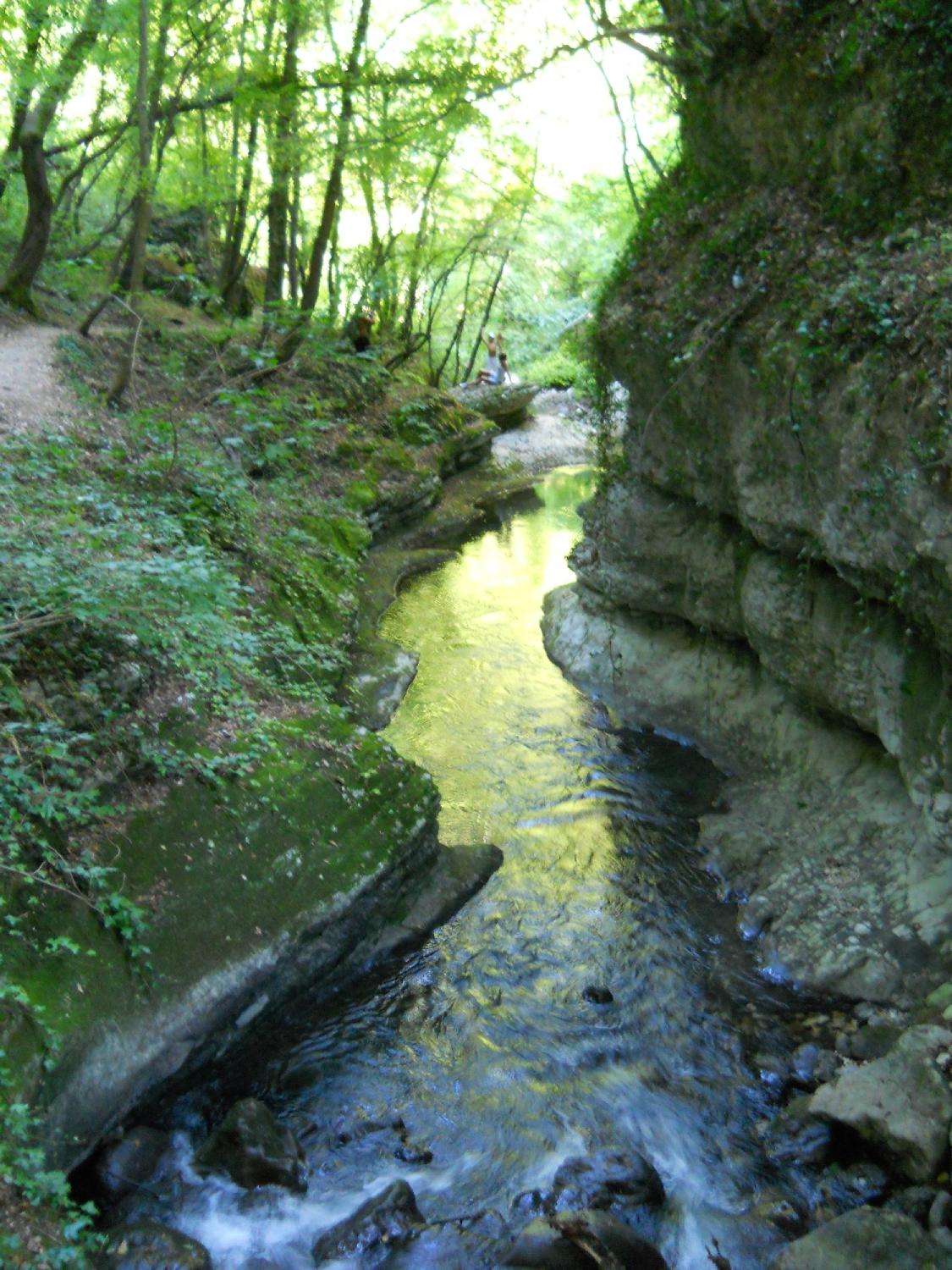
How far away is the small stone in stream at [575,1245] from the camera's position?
472 cm

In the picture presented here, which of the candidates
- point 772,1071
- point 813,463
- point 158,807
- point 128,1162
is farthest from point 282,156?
point 772,1071

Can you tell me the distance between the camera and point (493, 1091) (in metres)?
6.04

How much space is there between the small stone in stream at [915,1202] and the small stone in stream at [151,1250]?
3.57m

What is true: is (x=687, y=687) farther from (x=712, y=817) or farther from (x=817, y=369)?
(x=817, y=369)

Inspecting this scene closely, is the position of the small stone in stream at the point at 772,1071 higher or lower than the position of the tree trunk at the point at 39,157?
lower

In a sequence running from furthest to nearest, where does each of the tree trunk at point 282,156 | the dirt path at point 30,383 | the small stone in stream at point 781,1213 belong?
the tree trunk at point 282,156 < the dirt path at point 30,383 < the small stone in stream at point 781,1213

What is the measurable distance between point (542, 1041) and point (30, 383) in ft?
35.6

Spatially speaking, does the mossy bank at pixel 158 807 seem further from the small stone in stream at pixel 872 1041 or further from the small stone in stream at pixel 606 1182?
the small stone in stream at pixel 872 1041

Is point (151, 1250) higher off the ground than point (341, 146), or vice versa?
point (341, 146)

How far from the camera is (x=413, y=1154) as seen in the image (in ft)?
18.3

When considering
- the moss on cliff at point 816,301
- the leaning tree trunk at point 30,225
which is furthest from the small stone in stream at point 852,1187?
the leaning tree trunk at point 30,225

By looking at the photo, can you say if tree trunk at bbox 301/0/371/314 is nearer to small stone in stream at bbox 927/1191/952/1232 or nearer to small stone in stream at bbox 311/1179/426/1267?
small stone in stream at bbox 311/1179/426/1267

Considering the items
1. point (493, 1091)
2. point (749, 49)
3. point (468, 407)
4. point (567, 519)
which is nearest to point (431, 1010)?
point (493, 1091)

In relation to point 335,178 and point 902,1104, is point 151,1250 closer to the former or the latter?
point 902,1104
